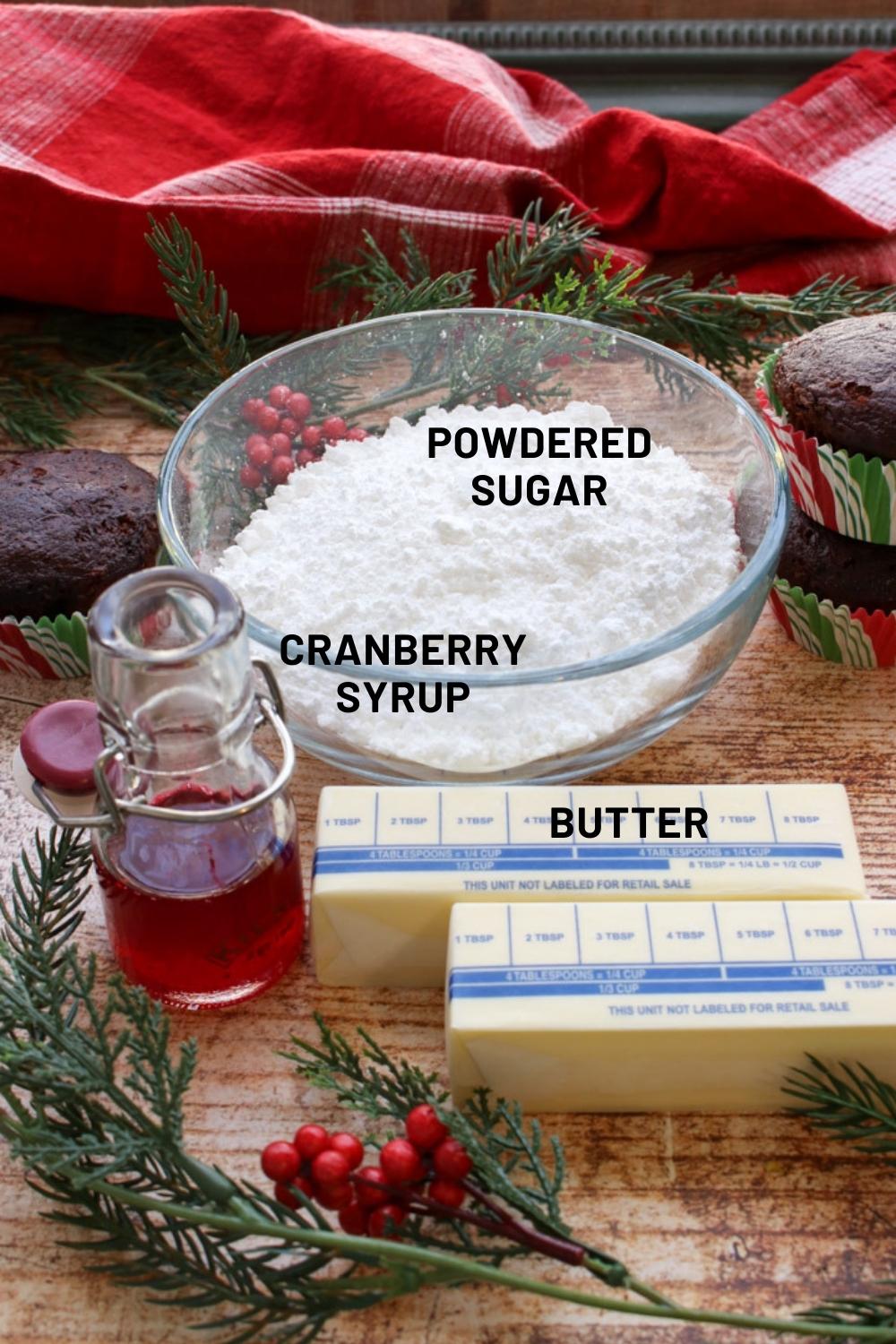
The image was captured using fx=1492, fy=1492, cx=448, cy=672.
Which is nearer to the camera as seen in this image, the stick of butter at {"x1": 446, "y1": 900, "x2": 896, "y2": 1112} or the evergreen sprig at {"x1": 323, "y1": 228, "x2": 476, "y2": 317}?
the stick of butter at {"x1": 446, "y1": 900, "x2": 896, "y2": 1112}

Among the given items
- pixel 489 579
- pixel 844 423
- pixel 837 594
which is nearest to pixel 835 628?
pixel 837 594

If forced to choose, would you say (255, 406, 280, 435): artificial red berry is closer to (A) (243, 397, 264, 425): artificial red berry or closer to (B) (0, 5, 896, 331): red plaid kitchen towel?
(A) (243, 397, 264, 425): artificial red berry

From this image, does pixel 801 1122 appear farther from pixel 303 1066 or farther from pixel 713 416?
pixel 713 416

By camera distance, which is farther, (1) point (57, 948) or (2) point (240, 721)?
(1) point (57, 948)

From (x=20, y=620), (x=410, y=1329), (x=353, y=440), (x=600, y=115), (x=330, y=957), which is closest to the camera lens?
(x=410, y=1329)

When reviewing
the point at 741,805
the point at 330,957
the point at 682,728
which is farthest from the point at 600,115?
the point at 330,957

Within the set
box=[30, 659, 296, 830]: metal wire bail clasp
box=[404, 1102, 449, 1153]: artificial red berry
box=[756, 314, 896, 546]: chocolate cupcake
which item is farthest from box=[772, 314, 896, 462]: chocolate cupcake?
box=[404, 1102, 449, 1153]: artificial red berry
